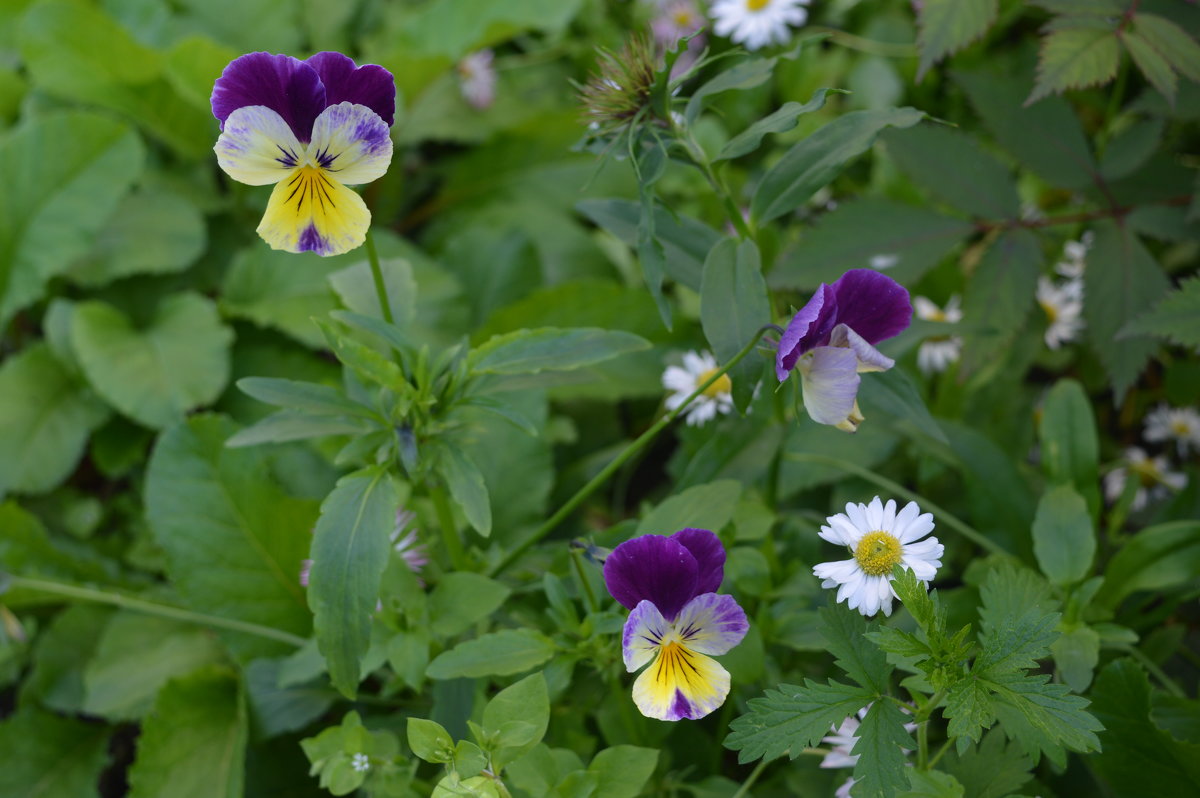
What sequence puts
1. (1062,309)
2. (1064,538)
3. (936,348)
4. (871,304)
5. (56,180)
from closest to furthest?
(871,304) → (1064,538) → (936,348) → (1062,309) → (56,180)

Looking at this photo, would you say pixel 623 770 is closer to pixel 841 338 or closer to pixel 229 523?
pixel 841 338

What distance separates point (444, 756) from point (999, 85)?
4.42 ft

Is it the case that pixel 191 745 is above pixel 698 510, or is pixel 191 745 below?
below

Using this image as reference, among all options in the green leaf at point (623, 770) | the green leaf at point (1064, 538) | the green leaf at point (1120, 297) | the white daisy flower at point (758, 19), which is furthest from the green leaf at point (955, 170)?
the green leaf at point (623, 770)

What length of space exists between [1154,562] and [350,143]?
1.13 m

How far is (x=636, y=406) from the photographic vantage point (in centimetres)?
201

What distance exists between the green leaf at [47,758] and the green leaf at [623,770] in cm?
102

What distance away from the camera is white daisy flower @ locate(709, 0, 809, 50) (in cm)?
188

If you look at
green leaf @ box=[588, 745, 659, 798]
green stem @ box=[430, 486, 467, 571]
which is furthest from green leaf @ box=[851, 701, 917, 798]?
green stem @ box=[430, 486, 467, 571]

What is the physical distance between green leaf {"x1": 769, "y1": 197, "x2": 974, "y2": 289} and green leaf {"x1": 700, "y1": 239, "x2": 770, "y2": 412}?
1.27ft

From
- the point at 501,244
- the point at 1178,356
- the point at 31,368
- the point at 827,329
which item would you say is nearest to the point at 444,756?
the point at 827,329

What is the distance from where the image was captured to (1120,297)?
4.82 ft

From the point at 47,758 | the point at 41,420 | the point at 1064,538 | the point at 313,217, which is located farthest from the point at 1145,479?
the point at 41,420

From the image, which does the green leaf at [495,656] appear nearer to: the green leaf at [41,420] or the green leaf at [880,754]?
the green leaf at [880,754]
